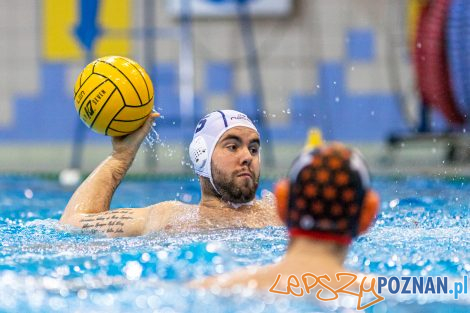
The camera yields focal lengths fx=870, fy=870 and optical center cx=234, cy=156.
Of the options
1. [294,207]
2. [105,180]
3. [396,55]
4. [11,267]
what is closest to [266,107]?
[396,55]

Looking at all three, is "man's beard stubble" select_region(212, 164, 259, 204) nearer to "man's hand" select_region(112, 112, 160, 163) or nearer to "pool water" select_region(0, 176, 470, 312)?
"pool water" select_region(0, 176, 470, 312)

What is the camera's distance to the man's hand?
4.09 metres

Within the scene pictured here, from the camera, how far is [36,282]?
2.76 m

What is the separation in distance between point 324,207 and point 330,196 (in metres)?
0.03

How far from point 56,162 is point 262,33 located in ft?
10.2

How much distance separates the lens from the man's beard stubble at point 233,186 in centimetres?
A: 383

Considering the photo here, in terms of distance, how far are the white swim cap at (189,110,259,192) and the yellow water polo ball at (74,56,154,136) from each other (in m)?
0.30

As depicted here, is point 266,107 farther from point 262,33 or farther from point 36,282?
point 36,282

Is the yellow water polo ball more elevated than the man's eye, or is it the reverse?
the yellow water polo ball

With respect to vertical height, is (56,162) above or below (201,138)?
below

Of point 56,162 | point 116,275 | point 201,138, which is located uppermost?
point 201,138

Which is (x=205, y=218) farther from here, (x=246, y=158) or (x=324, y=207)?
(x=324, y=207)

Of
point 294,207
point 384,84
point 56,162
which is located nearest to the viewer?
point 294,207

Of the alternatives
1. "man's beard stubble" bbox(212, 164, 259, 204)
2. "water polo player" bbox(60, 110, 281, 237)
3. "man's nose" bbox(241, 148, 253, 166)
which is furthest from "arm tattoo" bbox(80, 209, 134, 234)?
"man's nose" bbox(241, 148, 253, 166)
